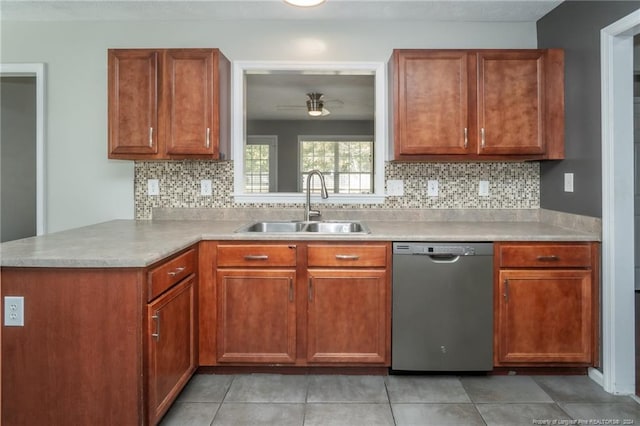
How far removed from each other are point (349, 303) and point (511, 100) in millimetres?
1670

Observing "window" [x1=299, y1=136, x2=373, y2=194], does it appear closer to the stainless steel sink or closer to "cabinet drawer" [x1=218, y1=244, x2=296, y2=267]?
the stainless steel sink

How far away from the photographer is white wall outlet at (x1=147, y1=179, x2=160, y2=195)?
3.18 metres

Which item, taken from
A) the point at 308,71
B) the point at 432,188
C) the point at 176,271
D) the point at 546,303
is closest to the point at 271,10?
the point at 308,71

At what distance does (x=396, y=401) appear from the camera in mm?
2217

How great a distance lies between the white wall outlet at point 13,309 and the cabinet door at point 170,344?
18.8 inches

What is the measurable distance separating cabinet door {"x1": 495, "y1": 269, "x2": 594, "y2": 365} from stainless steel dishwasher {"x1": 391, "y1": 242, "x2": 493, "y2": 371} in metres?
0.11

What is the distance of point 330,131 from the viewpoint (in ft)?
12.5

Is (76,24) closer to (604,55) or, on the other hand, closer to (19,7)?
(19,7)

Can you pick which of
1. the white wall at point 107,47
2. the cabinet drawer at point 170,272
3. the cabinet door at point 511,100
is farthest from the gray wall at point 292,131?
the cabinet drawer at point 170,272

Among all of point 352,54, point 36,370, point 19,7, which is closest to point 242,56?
point 352,54

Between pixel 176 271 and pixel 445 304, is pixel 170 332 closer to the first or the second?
pixel 176 271

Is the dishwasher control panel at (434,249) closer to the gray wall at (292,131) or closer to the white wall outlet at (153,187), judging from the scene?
the gray wall at (292,131)

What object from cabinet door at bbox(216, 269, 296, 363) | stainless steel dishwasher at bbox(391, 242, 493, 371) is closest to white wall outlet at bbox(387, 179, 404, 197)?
stainless steel dishwasher at bbox(391, 242, 493, 371)

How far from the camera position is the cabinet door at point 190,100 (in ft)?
9.10
